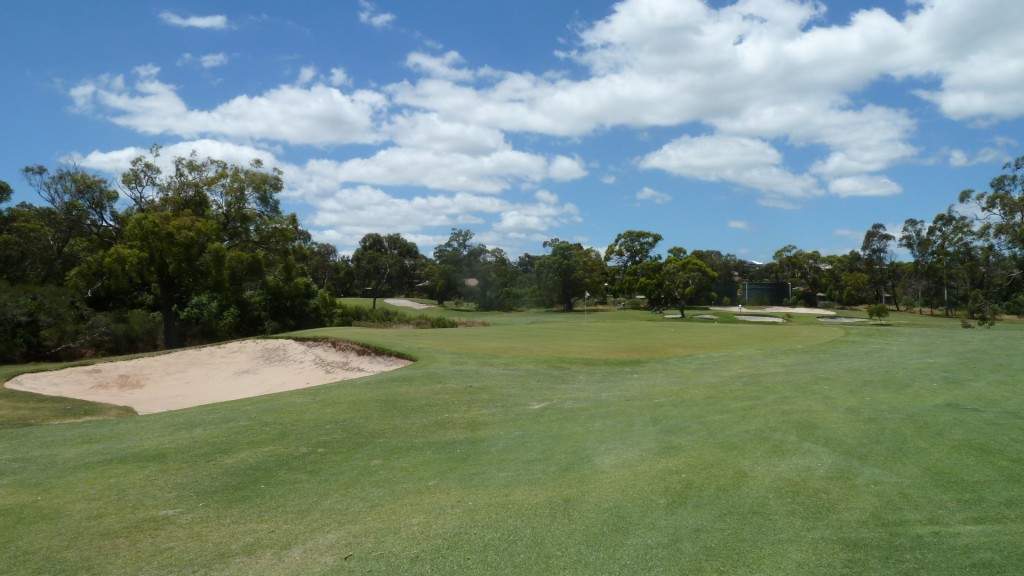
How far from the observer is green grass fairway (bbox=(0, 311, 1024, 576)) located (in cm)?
567

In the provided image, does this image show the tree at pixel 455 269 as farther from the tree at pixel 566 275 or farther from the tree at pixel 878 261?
the tree at pixel 878 261

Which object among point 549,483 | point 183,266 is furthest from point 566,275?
point 549,483

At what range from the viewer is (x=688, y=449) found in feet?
29.0

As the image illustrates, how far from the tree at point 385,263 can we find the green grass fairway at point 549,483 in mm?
74956

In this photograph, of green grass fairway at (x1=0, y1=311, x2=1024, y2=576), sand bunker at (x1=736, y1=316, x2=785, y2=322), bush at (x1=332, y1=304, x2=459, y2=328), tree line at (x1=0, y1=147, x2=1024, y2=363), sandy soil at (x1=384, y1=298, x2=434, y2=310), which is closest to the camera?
green grass fairway at (x1=0, y1=311, x2=1024, y2=576)

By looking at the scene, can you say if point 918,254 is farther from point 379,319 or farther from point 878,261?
point 379,319

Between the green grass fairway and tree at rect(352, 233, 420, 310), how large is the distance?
75.0 meters

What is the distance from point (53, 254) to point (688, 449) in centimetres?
4409

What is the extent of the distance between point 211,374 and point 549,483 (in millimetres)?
21235

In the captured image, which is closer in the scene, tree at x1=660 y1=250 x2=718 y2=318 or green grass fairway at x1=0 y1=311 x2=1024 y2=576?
green grass fairway at x1=0 y1=311 x2=1024 y2=576

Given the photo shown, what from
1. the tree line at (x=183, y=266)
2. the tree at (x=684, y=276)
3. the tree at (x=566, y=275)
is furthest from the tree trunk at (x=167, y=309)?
the tree at (x=566, y=275)

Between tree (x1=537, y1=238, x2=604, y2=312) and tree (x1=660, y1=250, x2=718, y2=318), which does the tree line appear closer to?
tree (x1=660, y1=250, x2=718, y2=318)

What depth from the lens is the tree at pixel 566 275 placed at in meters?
82.2

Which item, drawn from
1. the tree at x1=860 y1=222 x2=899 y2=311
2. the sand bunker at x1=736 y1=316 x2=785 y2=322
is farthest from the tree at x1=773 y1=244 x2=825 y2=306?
the sand bunker at x1=736 y1=316 x2=785 y2=322
